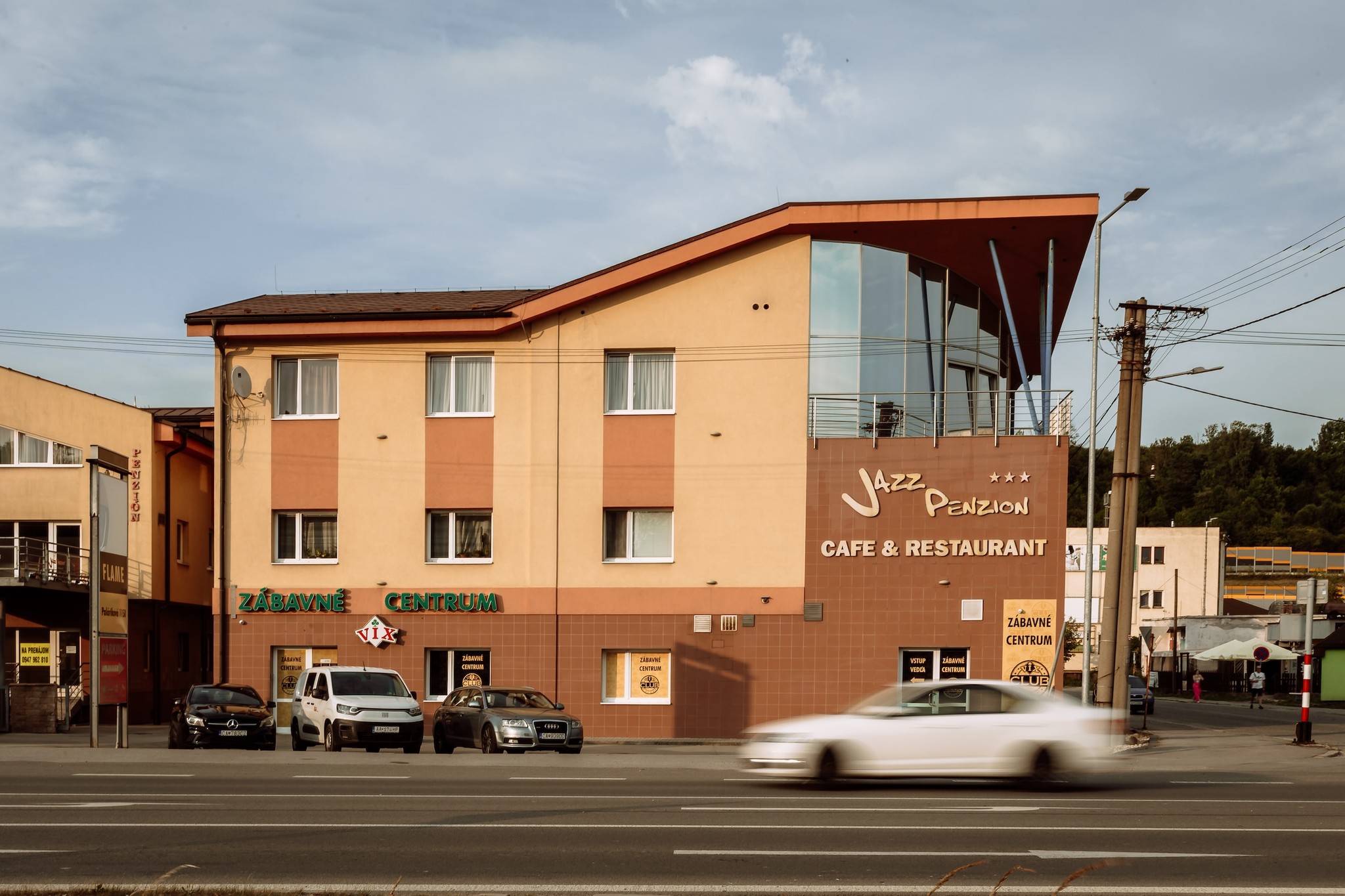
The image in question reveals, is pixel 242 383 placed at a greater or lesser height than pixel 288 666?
greater

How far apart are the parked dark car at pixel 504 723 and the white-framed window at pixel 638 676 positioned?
Result: 188 inches

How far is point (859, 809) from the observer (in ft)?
44.8

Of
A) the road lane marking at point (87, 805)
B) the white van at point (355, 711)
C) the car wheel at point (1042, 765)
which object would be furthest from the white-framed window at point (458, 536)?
the road lane marking at point (87, 805)

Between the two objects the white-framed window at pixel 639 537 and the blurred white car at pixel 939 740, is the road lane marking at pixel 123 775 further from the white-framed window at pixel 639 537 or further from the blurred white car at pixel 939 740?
the white-framed window at pixel 639 537

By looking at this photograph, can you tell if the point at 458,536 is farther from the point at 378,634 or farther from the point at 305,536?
the point at 305,536

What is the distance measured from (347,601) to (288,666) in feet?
6.84

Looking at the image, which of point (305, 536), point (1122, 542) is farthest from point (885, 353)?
point (305, 536)

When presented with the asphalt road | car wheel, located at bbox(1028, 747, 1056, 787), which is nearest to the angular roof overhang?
the asphalt road

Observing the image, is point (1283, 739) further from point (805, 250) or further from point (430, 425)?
point (430, 425)

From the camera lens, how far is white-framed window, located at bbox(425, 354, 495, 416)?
2977 centimetres

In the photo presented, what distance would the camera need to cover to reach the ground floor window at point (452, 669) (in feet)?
95.5

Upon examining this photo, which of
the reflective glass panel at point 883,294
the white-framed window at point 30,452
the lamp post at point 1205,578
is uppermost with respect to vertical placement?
the reflective glass panel at point 883,294

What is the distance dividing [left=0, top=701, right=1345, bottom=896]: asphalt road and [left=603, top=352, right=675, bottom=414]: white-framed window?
11.2 m

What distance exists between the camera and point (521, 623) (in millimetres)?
28875
